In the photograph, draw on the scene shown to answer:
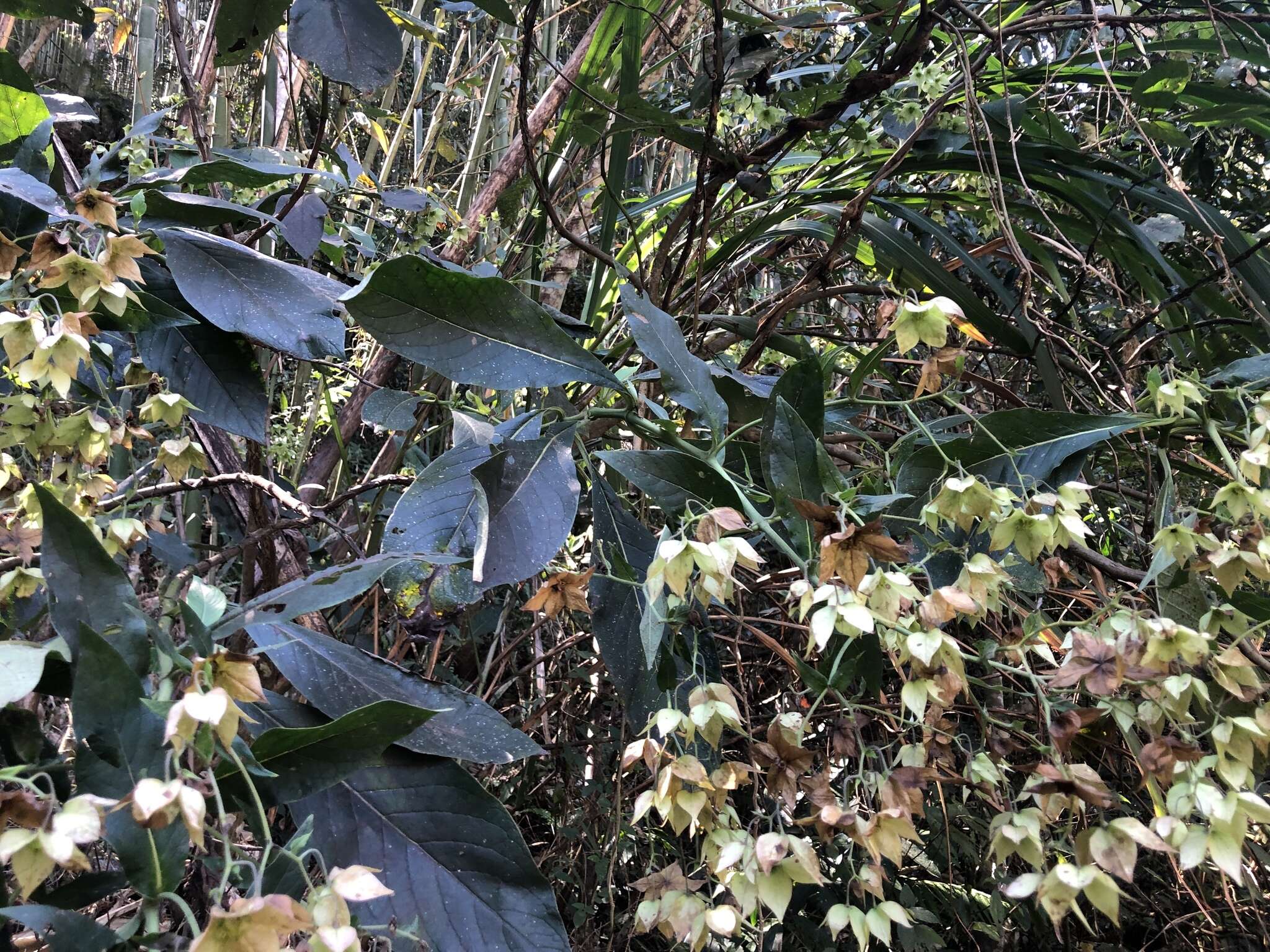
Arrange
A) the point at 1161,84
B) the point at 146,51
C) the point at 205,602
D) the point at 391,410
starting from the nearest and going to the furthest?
the point at 205,602
the point at 391,410
the point at 1161,84
the point at 146,51

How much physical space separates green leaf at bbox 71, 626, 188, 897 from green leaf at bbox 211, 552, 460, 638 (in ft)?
0.30

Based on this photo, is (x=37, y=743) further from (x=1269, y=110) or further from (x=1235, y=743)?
(x=1269, y=110)

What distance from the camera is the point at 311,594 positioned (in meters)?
0.52

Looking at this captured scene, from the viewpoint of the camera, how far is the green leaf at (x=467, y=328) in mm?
585

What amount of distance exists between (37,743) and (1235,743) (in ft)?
2.16

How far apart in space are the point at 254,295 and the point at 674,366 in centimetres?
36

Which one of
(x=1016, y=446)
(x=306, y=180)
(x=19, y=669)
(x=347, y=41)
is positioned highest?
(x=347, y=41)

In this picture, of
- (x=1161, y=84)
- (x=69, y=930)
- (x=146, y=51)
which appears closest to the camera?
(x=69, y=930)

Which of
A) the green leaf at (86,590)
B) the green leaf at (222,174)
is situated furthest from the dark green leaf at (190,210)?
the green leaf at (86,590)

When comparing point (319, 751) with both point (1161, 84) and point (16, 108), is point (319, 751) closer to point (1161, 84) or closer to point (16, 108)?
point (16, 108)

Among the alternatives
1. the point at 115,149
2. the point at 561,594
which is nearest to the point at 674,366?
the point at 561,594

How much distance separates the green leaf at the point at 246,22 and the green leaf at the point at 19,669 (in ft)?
1.80

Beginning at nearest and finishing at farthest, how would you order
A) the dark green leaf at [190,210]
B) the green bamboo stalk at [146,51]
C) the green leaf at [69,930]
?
the green leaf at [69,930], the dark green leaf at [190,210], the green bamboo stalk at [146,51]

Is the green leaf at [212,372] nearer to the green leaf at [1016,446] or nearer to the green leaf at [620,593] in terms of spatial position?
the green leaf at [620,593]
